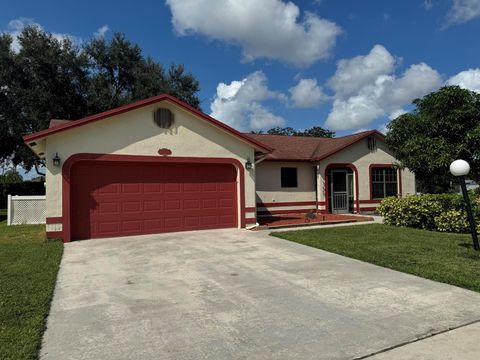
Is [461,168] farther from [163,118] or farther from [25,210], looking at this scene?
[25,210]

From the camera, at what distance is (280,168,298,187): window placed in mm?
17766

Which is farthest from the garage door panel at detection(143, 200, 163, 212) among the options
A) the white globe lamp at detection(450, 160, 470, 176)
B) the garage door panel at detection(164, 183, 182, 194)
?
the white globe lamp at detection(450, 160, 470, 176)

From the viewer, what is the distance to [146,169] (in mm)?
12523

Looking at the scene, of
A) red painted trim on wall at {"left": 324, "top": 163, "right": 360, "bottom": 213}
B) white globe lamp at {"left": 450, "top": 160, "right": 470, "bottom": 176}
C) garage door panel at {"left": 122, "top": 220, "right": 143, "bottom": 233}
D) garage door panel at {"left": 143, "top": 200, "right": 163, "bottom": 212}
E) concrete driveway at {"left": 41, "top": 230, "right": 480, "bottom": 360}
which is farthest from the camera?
red painted trim on wall at {"left": 324, "top": 163, "right": 360, "bottom": 213}

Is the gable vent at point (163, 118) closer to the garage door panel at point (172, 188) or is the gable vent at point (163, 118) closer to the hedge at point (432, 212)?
the garage door panel at point (172, 188)

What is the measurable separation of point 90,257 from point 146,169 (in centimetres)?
434

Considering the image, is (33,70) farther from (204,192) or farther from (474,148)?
(474,148)

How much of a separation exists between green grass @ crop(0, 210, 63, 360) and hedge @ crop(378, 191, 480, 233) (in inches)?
452

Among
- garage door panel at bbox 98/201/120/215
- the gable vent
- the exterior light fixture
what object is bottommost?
garage door panel at bbox 98/201/120/215

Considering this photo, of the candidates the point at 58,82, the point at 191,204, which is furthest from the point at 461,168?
the point at 58,82

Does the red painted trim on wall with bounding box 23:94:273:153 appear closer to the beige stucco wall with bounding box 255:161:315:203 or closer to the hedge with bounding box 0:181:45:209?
the beige stucco wall with bounding box 255:161:315:203

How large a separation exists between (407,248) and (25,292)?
8256 millimetres

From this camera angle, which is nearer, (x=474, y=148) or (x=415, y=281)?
(x=415, y=281)

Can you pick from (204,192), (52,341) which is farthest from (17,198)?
(52,341)
